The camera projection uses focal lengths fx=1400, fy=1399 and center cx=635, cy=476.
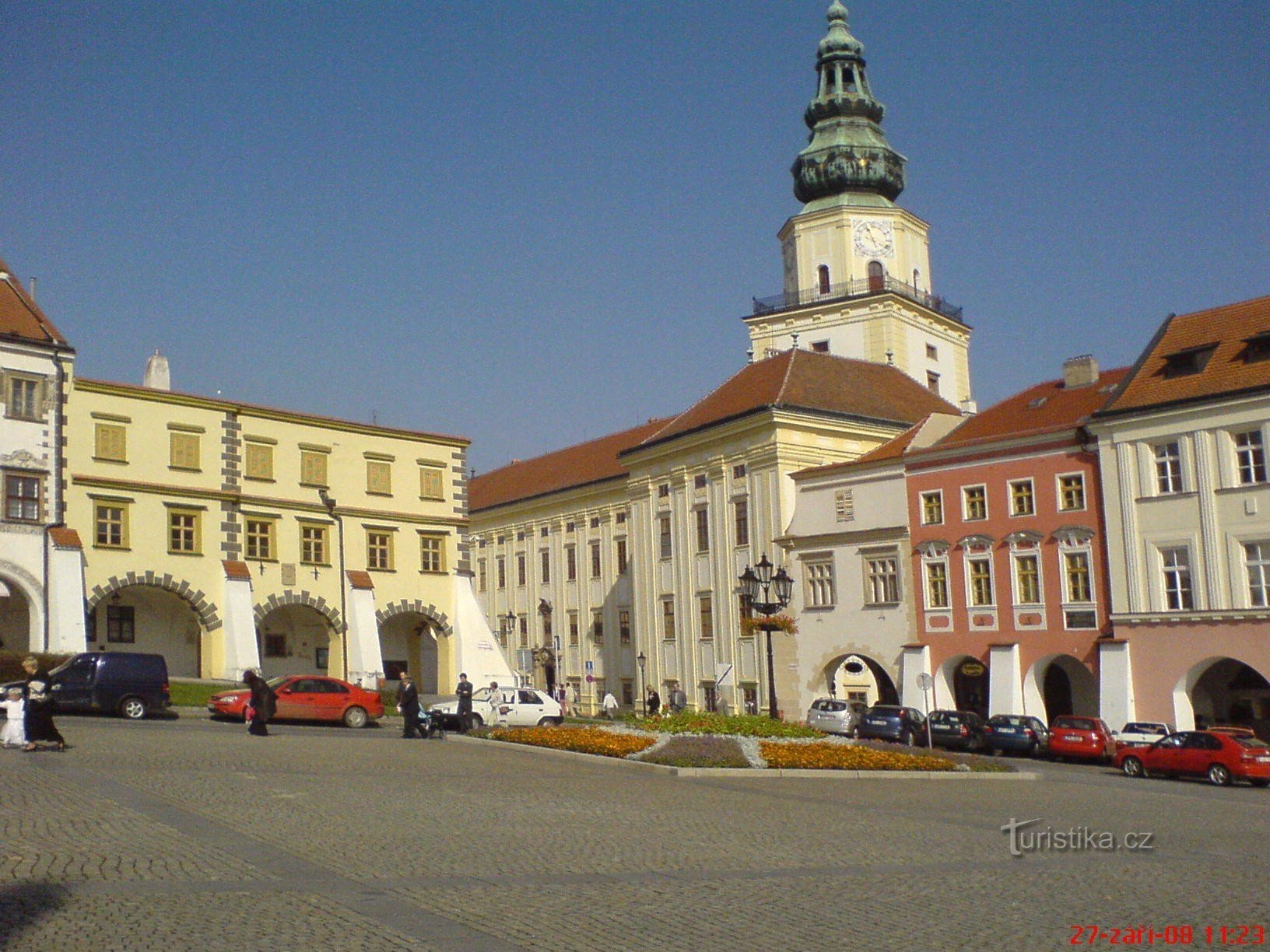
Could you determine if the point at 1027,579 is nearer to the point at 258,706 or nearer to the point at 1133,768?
the point at 1133,768

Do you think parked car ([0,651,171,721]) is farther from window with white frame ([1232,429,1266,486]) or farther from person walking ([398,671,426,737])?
window with white frame ([1232,429,1266,486])

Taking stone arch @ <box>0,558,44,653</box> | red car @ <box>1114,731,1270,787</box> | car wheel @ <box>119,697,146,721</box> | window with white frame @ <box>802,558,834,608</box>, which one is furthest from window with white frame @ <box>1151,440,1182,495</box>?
stone arch @ <box>0,558,44,653</box>

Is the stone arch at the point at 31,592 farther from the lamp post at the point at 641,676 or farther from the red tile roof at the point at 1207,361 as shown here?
the red tile roof at the point at 1207,361

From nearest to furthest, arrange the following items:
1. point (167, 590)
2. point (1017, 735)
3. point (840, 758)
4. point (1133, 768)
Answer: point (840, 758), point (1133, 768), point (1017, 735), point (167, 590)

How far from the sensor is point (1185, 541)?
140 ft

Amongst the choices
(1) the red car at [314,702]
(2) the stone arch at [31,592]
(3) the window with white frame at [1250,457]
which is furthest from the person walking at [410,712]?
(3) the window with white frame at [1250,457]

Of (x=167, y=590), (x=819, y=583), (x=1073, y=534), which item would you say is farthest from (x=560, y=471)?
(x=1073, y=534)

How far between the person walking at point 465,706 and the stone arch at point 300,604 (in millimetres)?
14973

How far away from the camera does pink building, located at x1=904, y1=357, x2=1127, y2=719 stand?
45.7 meters

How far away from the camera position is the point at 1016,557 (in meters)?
47.2

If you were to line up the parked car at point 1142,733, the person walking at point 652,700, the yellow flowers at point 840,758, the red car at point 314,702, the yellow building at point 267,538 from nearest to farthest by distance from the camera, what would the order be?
the yellow flowers at point 840,758 < the red car at point 314,702 < the parked car at point 1142,733 < the yellow building at point 267,538 < the person walking at point 652,700

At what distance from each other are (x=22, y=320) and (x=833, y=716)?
29.3 m

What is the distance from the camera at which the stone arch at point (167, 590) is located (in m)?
45.3

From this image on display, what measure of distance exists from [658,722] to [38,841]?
17.5 metres
